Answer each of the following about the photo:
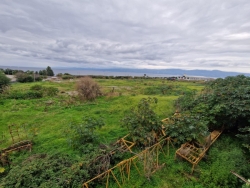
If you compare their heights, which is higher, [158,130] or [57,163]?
[158,130]

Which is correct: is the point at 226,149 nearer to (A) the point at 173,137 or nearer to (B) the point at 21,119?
(A) the point at 173,137

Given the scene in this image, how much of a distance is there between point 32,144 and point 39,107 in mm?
5955

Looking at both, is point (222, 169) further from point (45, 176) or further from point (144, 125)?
point (45, 176)

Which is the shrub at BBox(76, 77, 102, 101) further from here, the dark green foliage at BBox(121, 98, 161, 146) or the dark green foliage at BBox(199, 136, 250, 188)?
the dark green foliage at BBox(199, 136, 250, 188)

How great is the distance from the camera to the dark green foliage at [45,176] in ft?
11.6

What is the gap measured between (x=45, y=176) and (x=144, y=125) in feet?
12.8

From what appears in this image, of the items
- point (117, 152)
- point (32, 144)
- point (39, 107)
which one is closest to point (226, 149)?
point (117, 152)

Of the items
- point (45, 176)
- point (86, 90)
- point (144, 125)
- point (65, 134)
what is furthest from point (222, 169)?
point (86, 90)

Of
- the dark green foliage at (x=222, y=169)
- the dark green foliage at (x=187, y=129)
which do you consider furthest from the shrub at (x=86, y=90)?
the dark green foliage at (x=222, y=169)

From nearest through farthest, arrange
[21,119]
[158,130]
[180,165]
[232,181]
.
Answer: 1. [232,181]
2. [180,165]
3. [158,130]
4. [21,119]

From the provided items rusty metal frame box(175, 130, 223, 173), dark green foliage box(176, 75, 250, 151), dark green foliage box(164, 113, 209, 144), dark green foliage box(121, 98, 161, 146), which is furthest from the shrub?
rusty metal frame box(175, 130, 223, 173)

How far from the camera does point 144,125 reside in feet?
20.4

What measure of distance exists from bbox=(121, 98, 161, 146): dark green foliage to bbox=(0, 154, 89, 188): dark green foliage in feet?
7.92

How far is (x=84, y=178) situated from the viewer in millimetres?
3910
